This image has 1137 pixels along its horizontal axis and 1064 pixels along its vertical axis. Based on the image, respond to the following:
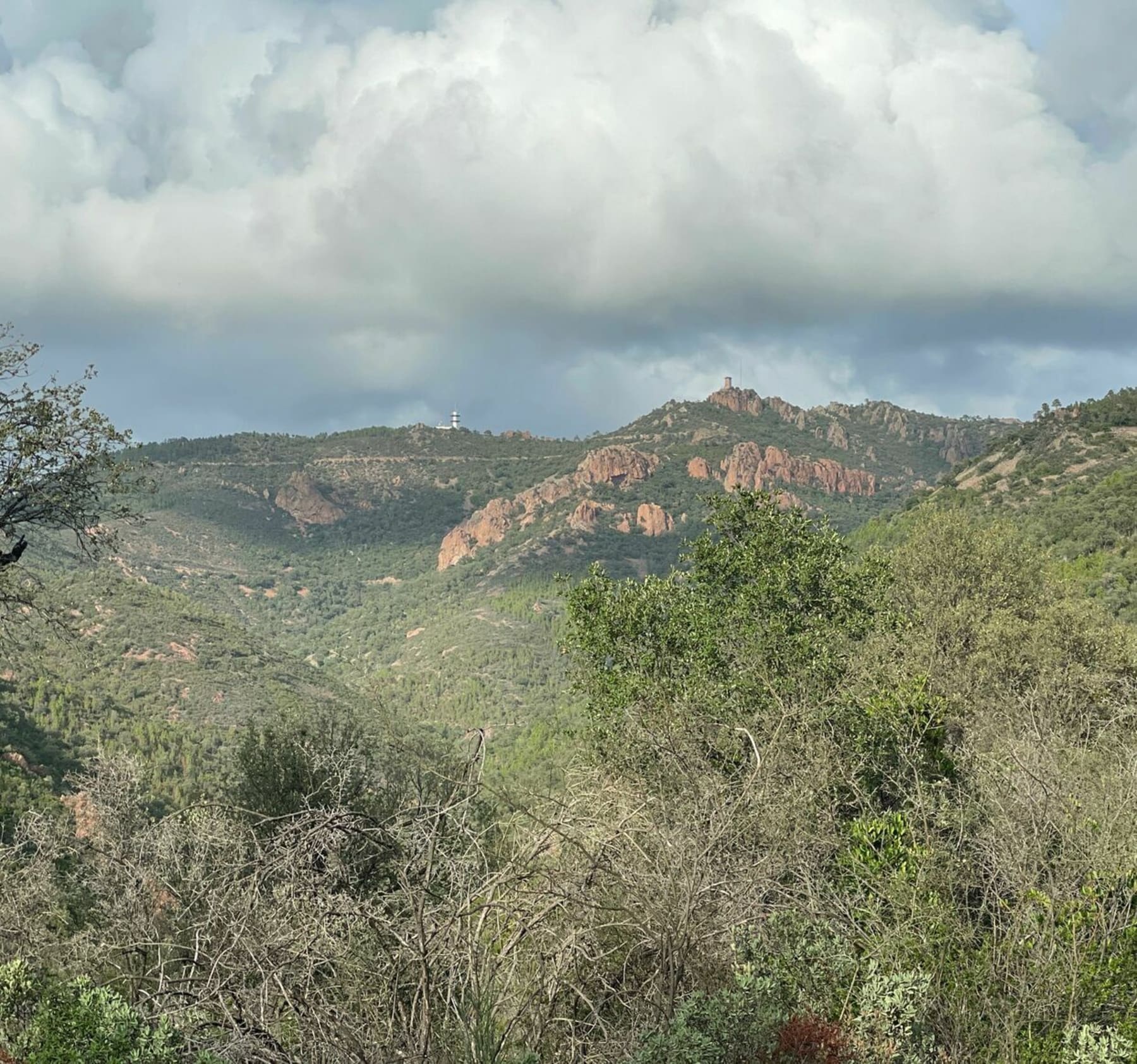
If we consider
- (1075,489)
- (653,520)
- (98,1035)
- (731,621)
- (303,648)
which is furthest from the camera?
(653,520)

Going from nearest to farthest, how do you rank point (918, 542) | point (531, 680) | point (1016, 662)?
point (1016, 662)
point (918, 542)
point (531, 680)

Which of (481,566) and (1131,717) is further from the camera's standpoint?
(481,566)

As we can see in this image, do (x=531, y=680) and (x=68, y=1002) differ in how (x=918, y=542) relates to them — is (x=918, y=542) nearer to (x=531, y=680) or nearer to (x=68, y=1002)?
(x=68, y=1002)

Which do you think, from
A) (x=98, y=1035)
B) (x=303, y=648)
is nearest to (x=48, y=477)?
(x=98, y=1035)

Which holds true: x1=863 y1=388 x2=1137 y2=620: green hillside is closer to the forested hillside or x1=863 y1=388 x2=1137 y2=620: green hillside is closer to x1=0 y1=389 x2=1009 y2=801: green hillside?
the forested hillside

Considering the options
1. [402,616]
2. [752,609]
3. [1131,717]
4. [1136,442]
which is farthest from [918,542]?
[402,616]

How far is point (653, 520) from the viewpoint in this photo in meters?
186

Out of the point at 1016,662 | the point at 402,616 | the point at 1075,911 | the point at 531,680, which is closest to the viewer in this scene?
the point at 1075,911

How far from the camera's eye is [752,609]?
1892 cm

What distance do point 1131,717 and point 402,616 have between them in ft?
576

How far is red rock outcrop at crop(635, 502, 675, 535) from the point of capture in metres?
185

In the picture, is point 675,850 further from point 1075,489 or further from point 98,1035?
point 1075,489

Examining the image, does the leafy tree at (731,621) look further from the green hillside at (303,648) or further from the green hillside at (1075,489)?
the green hillside at (1075,489)

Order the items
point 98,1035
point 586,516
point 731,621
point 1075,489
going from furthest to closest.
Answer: point 586,516
point 1075,489
point 731,621
point 98,1035
